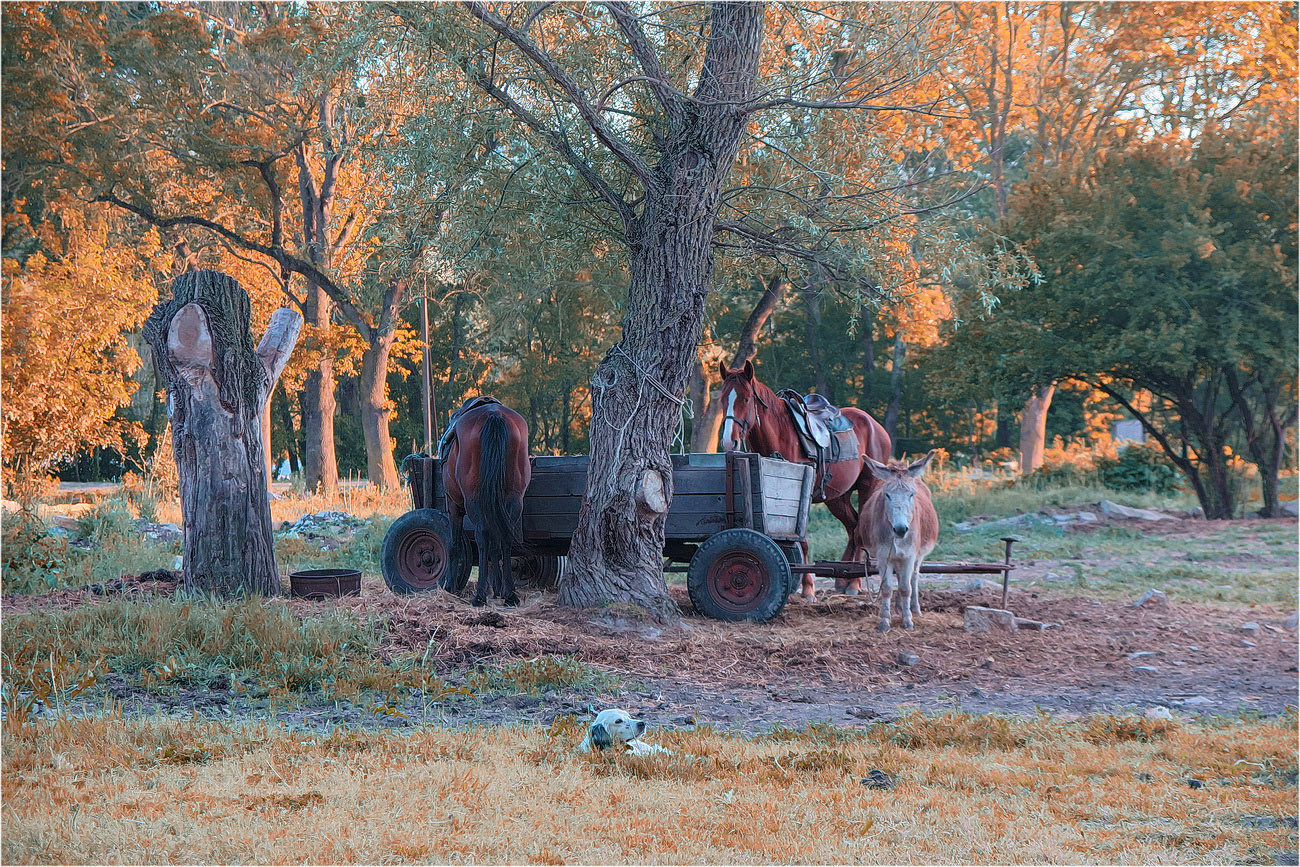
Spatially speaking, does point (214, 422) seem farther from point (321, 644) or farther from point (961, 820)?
point (961, 820)

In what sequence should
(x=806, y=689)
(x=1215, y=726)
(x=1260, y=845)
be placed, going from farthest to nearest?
1. (x=806, y=689)
2. (x=1215, y=726)
3. (x=1260, y=845)

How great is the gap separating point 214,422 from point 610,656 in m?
4.09

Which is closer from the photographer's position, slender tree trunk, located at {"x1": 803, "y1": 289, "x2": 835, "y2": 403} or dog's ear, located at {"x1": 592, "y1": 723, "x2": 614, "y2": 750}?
dog's ear, located at {"x1": 592, "y1": 723, "x2": 614, "y2": 750}

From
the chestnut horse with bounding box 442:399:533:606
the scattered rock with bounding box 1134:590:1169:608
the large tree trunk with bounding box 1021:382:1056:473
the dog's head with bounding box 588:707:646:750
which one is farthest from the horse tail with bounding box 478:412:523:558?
the large tree trunk with bounding box 1021:382:1056:473

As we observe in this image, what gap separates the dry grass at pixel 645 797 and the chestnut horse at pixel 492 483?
3832mm

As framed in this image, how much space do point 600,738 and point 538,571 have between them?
597cm

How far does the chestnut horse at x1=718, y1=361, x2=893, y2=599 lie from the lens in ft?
33.6

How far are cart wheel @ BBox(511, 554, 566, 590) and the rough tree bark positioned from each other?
1164 cm

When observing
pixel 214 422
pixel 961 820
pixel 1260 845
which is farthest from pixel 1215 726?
pixel 214 422

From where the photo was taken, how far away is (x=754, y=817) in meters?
4.52

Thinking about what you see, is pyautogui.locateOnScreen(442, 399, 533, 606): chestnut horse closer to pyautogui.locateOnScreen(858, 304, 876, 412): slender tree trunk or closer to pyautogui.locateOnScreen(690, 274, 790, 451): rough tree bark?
pyautogui.locateOnScreen(690, 274, 790, 451): rough tree bark

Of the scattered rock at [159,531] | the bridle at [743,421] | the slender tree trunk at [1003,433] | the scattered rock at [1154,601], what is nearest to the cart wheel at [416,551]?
the bridle at [743,421]

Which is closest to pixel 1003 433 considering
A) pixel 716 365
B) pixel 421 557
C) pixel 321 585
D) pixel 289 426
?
pixel 716 365

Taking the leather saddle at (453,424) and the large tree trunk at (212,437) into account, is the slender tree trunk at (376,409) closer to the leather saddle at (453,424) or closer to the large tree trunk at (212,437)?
the leather saddle at (453,424)
